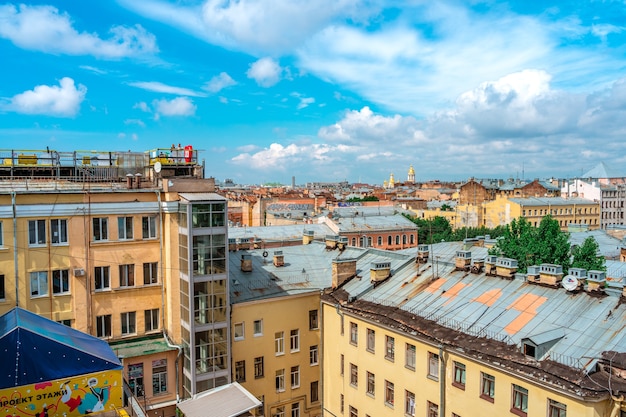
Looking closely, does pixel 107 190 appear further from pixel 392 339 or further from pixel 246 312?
pixel 392 339

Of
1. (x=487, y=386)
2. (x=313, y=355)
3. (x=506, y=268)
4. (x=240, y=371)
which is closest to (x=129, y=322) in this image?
(x=240, y=371)

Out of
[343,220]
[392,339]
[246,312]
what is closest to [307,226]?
[343,220]

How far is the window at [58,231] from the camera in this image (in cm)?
2379

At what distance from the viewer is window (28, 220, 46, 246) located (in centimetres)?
2322

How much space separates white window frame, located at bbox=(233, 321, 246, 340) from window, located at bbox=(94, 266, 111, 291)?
7.11 m

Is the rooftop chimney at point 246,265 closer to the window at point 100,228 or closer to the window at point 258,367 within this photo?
the window at point 258,367

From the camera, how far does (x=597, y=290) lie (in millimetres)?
21000

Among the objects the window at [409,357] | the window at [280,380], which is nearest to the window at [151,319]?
the window at [280,380]

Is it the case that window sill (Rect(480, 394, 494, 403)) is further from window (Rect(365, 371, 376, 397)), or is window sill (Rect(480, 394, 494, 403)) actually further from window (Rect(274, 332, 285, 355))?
window (Rect(274, 332, 285, 355))

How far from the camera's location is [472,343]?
67.9 ft

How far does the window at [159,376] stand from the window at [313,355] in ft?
28.6

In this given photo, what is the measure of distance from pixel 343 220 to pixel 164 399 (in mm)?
45755

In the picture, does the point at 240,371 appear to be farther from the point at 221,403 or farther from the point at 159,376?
the point at 159,376

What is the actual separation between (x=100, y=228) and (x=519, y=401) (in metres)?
20.0
